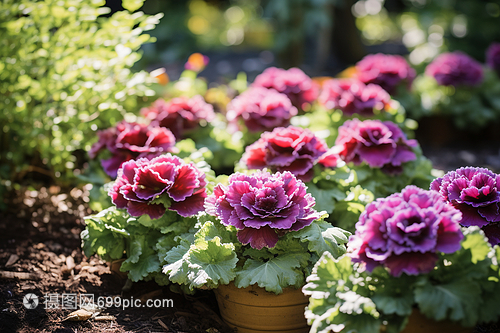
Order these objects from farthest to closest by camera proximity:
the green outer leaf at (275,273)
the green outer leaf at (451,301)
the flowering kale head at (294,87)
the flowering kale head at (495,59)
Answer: the flowering kale head at (495,59)
the flowering kale head at (294,87)
the green outer leaf at (275,273)
the green outer leaf at (451,301)

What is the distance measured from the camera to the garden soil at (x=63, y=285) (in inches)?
69.4

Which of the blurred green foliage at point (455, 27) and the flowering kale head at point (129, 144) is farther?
the blurred green foliage at point (455, 27)

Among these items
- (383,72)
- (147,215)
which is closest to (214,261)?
(147,215)

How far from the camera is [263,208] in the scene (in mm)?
1678

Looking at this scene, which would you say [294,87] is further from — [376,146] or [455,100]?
[455,100]

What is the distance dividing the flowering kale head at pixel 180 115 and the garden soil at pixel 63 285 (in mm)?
748

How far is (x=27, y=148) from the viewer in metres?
2.77

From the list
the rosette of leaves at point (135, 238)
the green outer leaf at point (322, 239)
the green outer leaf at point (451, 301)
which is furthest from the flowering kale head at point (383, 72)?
the green outer leaf at point (451, 301)

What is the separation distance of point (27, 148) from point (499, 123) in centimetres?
471

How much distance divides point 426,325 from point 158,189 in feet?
3.87

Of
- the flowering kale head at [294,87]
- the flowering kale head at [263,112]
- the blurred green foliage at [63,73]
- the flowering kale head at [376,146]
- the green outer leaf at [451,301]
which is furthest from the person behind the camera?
the flowering kale head at [294,87]

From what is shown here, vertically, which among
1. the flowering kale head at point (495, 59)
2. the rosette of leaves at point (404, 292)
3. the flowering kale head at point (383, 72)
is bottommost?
the flowering kale head at point (495, 59)

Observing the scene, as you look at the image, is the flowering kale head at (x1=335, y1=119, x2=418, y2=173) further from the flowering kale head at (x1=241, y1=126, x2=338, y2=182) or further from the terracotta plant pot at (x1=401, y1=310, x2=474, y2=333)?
the terracotta plant pot at (x1=401, y1=310, x2=474, y2=333)

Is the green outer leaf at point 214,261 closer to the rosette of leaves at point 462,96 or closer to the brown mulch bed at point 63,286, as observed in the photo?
the brown mulch bed at point 63,286
